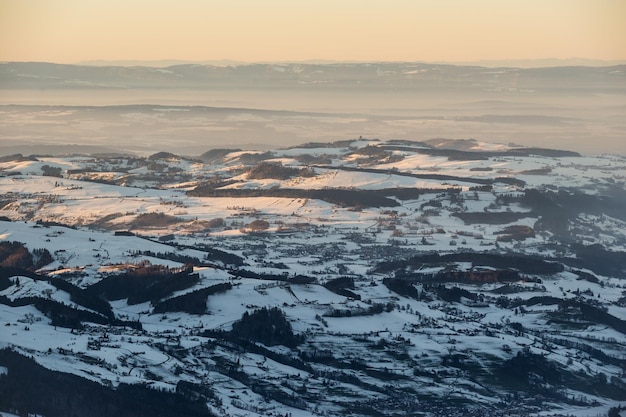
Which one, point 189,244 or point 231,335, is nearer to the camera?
point 231,335

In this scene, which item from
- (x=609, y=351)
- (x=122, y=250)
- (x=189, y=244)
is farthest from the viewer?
(x=189, y=244)

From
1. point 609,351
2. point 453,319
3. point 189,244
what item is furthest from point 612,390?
point 189,244

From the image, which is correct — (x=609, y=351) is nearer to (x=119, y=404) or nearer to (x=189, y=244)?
(x=119, y=404)

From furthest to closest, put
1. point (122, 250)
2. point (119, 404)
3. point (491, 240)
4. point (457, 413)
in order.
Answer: point (491, 240) < point (122, 250) < point (457, 413) < point (119, 404)

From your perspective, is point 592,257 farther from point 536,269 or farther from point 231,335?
point 231,335

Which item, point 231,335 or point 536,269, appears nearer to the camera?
point 231,335

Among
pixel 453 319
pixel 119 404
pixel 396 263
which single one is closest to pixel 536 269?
pixel 396 263
